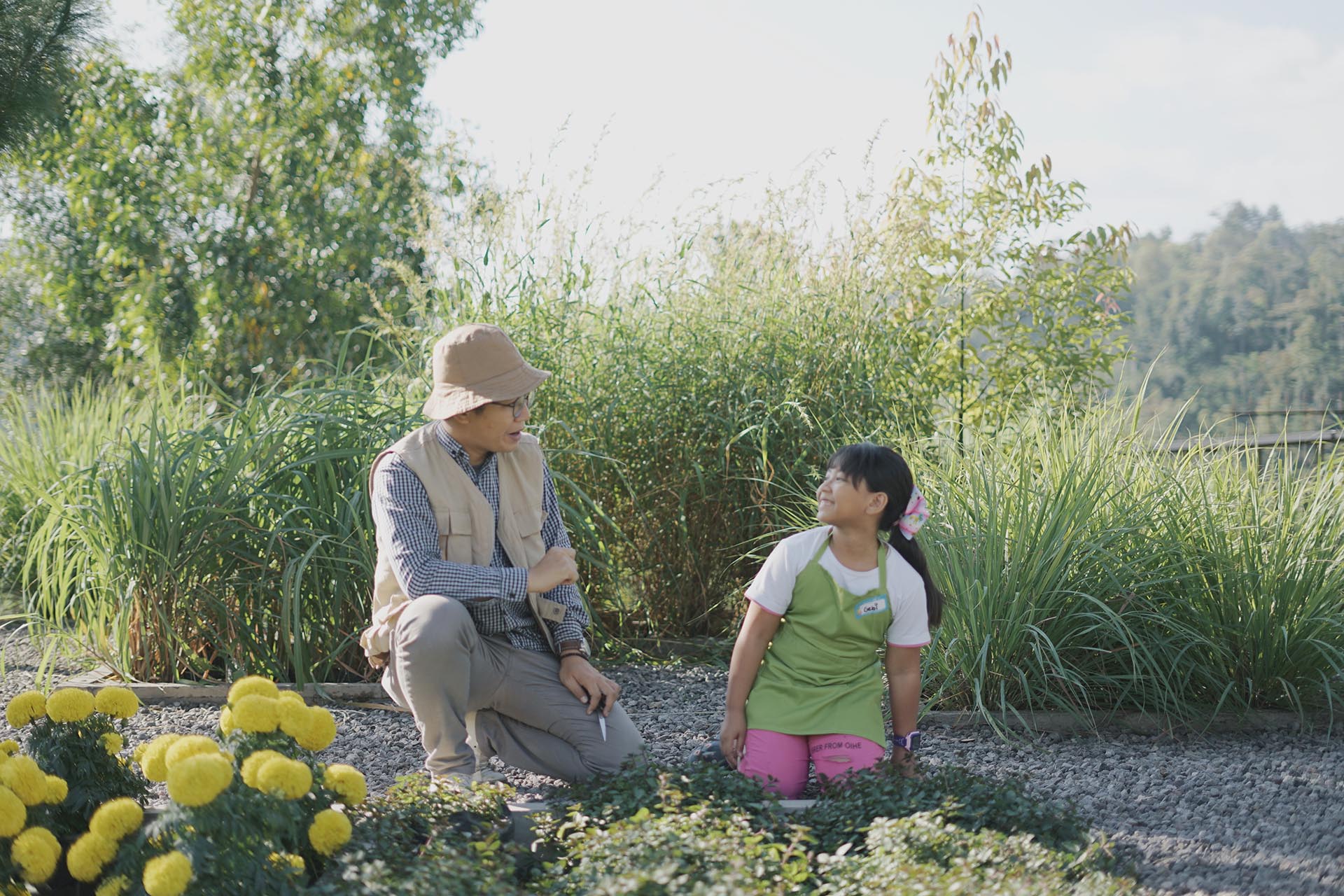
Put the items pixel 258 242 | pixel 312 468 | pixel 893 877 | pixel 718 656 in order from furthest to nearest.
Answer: pixel 258 242 → pixel 718 656 → pixel 312 468 → pixel 893 877

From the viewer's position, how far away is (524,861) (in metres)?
1.93

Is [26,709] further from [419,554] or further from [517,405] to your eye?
[517,405]

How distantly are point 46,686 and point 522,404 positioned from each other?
7.28 ft

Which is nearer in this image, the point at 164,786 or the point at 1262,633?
the point at 164,786

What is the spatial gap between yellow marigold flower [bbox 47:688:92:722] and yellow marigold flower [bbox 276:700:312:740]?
0.43 meters

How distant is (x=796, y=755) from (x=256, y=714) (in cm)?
127

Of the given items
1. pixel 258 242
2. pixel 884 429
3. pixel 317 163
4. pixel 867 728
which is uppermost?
pixel 317 163

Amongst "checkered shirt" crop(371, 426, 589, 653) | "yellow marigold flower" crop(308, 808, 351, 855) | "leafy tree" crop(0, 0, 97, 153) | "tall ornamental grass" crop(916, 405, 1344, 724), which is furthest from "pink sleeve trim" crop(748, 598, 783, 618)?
"leafy tree" crop(0, 0, 97, 153)

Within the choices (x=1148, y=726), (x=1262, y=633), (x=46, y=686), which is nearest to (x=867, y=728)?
(x=1148, y=726)

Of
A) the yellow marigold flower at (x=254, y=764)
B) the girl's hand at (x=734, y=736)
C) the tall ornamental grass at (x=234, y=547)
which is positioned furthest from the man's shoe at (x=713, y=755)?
the tall ornamental grass at (x=234, y=547)

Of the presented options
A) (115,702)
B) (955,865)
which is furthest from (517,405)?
(955,865)

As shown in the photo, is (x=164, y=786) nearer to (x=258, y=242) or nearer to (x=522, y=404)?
(x=522, y=404)

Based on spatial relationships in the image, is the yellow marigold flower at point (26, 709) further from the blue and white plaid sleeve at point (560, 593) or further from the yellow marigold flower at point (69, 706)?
the blue and white plaid sleeve at point (560, 593)

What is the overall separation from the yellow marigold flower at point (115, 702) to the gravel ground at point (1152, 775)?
0.90 meters
